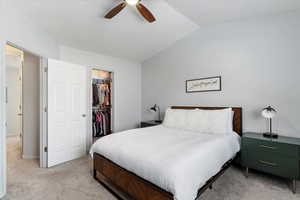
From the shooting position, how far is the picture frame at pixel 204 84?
131 inches

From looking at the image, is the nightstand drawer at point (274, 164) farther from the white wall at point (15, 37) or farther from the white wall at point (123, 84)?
the white wall at point (15, 37)

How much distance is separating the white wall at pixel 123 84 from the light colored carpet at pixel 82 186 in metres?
1.92

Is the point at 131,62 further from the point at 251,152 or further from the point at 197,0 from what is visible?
the point at 251,152

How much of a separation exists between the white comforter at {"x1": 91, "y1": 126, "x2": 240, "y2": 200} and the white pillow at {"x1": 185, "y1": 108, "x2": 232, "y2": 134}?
40 cm

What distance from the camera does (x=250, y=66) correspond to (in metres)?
2.92

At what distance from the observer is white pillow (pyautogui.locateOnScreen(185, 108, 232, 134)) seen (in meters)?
2.75

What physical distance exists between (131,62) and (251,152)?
12.6 ft

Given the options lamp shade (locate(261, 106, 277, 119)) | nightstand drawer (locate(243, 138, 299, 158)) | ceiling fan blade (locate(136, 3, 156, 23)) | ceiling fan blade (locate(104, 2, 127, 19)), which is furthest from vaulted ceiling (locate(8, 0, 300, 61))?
nightstand drawer (locate(243, 138, 299, 158))

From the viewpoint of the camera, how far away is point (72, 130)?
10.8 ft

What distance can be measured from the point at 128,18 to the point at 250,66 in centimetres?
253

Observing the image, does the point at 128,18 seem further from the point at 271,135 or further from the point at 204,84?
the point at 271,135

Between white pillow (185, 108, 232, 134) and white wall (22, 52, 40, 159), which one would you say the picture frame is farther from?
white wall (22, 52, 40, 159)

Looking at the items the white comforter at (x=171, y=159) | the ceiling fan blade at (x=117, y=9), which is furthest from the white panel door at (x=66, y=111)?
the ceiling fan blade at (x=117, y=9)

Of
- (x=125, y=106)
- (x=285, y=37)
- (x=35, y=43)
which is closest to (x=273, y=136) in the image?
(x=285, y=37)
